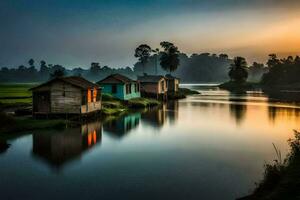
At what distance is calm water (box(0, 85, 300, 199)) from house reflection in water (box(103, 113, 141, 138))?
0.11 m

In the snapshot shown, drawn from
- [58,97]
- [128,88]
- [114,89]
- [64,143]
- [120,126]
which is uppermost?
[128,88]

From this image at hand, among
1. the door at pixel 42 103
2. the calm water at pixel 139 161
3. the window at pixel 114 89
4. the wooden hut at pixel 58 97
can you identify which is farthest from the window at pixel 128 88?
the calm water at pixel 139 161

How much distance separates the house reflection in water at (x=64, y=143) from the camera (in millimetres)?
24828

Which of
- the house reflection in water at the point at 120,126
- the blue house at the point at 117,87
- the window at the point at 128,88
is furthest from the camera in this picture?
the window at the point at 128,88

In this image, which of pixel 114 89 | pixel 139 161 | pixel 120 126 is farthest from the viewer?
pixel 114 89

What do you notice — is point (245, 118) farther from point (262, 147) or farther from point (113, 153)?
point (113, 153)

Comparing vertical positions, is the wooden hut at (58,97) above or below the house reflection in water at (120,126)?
above

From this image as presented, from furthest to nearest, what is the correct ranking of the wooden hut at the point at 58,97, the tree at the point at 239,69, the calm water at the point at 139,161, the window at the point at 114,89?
1. the tree at the point at 239,69
2. the window at the point at 114,89
3. the wooden hut at the point at 58,97
4. the calm water at the point at 139,161

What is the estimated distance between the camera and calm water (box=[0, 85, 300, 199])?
1741cm

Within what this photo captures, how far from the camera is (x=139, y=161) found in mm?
23703

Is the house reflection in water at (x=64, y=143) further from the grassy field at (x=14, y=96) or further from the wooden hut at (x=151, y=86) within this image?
the wooden hut at (x=151, y=86)

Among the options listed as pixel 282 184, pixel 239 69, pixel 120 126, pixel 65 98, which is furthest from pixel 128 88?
pixel 239 69

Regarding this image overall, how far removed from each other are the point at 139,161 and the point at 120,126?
56.7 ft

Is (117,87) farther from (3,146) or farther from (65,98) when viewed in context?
(3,146)
